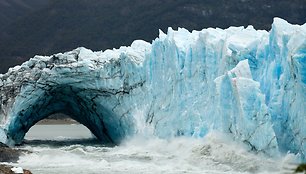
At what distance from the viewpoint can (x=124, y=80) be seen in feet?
76.6

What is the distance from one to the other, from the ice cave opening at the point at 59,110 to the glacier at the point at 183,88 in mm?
53

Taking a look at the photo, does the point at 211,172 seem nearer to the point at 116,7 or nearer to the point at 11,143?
the point at 11,143

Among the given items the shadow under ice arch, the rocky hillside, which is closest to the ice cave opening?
the shadow under ice arch

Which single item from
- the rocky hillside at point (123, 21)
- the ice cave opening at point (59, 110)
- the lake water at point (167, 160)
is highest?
the rocky hillside at point (123, 21)

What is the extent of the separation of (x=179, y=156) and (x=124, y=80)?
5181 millimetres

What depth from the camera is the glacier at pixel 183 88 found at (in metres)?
16.5

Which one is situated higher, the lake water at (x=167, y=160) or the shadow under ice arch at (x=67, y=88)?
the shadow under ice arch at (x=67, y=88)

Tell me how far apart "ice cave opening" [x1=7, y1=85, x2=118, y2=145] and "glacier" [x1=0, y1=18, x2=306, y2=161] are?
5cm

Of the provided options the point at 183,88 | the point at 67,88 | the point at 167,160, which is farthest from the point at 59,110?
the point at 167,160

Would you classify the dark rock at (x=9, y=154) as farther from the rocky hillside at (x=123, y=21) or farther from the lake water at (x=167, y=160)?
the rocky hillside at (x=123, y=21)

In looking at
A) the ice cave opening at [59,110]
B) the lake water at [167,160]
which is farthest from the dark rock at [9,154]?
the ice cave opening at [59,110]

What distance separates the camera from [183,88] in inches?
830

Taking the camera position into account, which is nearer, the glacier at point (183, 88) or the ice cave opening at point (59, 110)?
the glacier at point (183, 88)

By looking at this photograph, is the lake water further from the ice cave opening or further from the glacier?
the ice cave opening
